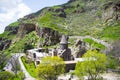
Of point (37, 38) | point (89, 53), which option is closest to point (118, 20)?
point (37, 38)

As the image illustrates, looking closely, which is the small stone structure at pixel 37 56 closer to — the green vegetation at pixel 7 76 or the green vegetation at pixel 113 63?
the green vegetation at pixel 7 76

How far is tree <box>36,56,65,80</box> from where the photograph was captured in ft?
247

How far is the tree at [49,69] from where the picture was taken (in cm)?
7531

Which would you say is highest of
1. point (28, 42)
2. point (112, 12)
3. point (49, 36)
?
point (112, 12)

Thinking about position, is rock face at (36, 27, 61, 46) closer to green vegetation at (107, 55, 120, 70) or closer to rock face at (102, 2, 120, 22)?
rock face at (102, 2, 120, 22)

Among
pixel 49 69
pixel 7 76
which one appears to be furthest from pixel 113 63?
pixel 7 76

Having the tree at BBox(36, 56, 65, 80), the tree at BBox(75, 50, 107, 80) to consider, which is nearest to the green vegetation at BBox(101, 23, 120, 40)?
the tree at BBox(75, 50, 107, 80)

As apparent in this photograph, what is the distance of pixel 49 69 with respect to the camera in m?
75.4

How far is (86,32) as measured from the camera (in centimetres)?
17512

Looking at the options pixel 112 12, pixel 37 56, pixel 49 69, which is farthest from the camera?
pixel 112 12

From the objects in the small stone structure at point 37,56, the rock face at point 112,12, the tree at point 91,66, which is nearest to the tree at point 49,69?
the tree at point 91,66

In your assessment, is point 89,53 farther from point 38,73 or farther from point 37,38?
point 37,38

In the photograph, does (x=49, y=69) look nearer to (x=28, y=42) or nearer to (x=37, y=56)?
(x=37, y=56)

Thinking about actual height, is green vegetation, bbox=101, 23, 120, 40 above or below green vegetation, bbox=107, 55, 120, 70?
above
